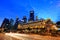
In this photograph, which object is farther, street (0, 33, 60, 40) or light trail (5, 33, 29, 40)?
light trail (5, 33, 29, 40)

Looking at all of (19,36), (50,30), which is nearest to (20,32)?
(19,36)

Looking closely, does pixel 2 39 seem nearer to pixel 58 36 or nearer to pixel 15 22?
pixel 15 22

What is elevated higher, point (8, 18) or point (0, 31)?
point (8, 18)

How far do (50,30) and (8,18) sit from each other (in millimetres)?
1314

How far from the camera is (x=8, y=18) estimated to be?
3.65 meters

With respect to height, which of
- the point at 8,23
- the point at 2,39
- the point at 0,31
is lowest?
the point at 2,39

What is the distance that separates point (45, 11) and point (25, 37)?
0.90 m

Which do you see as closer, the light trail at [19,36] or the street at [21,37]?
the street at [21,37]

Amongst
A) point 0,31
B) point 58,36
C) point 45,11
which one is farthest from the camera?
point 0,31

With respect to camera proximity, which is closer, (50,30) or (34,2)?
(50,30)

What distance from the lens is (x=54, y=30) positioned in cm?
304

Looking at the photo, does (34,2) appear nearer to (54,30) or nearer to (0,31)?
(54,30)

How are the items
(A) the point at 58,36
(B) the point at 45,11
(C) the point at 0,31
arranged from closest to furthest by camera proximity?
1. (A) the point at 58,36
2. (B) the point at 45,11
3. (C) the point at 0,31

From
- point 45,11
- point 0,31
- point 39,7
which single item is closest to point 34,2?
point 39,7
